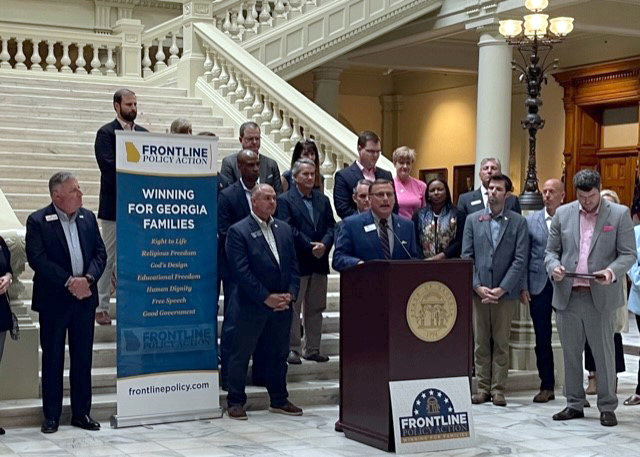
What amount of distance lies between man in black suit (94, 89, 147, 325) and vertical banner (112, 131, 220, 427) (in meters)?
0.69

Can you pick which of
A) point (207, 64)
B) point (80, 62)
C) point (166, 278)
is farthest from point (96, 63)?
point (166, 278)

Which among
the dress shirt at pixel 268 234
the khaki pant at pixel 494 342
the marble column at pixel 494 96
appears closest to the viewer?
the dress shirt at pixel 268 234

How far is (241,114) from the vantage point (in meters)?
12.5

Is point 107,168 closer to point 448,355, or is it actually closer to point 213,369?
point 213,369

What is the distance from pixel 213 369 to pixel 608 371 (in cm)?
267

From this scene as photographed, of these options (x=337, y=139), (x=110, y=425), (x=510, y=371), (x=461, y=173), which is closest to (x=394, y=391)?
(x=110, y=425)

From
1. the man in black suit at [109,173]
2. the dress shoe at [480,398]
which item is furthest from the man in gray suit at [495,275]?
the man in black suit at [109,173]

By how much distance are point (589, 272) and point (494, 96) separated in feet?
27.6

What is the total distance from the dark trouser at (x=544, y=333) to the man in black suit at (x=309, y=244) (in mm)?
1620

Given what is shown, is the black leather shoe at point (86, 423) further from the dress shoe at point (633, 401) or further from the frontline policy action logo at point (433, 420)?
the dress shoe at point (633, 401)

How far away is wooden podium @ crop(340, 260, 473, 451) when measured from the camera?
6176mm

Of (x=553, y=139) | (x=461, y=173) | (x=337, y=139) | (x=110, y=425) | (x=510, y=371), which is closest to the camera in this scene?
(x=110, y=425)

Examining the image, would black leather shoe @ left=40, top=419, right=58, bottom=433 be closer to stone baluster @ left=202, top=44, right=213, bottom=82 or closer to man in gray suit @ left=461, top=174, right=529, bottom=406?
man in gray suit @ left=461, top=174, right=529, bottom=406

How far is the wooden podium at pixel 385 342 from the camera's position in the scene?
6176 millimetres
